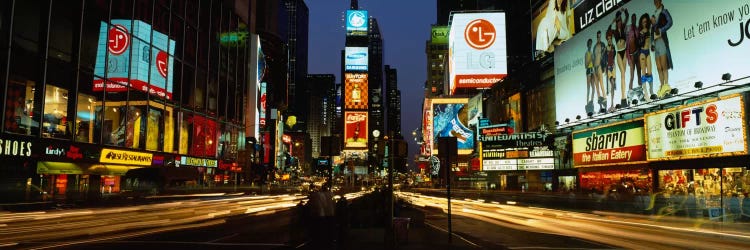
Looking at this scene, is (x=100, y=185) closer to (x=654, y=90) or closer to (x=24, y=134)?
(x=24, y=134)

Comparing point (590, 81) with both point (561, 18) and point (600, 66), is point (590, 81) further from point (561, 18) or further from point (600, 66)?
point (561, 18)

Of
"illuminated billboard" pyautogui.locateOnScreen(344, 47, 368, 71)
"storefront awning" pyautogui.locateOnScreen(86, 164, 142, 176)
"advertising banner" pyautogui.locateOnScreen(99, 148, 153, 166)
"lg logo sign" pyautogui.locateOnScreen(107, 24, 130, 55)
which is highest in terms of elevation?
"illuminated billboard" pyautogui.locateOnScreen(344, 47, 368, 71)

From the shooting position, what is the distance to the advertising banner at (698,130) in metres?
26.6

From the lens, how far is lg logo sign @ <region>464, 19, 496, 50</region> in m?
97.5

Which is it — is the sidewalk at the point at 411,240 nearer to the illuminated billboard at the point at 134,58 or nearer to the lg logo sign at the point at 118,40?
the illuminated billboard at the point at 134,58

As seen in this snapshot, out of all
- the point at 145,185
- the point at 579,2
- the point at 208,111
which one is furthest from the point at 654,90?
the point at 208,111

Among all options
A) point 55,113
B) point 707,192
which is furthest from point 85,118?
point 707,192

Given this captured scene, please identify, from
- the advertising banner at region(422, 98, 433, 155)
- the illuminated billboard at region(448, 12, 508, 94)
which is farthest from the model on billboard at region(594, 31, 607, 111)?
the advertising banner at region(422, 98, 433, 155)

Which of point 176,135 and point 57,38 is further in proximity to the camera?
point 176,135

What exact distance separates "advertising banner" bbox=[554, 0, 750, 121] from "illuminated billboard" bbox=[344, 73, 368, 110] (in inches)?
3606

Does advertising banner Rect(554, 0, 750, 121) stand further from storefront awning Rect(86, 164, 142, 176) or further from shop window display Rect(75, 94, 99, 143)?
shop window display Rect(75, 94, 99, 143)

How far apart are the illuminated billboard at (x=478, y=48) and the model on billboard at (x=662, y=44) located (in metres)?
64.1

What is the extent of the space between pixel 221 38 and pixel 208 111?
8885 mm

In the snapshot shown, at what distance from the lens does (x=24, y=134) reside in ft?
109
